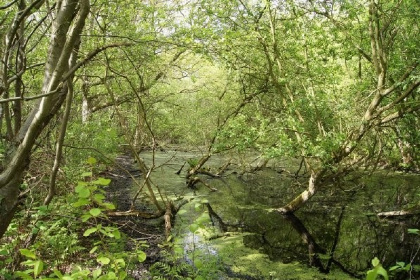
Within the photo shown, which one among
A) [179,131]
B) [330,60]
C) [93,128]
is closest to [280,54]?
[330,60]

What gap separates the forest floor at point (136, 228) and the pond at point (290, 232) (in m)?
0.57

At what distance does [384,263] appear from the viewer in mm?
7203

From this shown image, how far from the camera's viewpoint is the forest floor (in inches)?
232

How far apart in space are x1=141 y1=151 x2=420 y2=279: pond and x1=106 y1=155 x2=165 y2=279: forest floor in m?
0.57

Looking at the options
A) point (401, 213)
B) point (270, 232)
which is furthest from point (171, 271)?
point (401, 213)

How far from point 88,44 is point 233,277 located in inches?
292

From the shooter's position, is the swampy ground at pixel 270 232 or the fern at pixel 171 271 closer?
the fern at pixel 171 271

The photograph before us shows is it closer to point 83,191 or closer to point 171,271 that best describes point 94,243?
point 83,191

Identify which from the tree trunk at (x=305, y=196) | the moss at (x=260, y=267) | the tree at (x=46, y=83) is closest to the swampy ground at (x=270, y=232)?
the moss at (x=260, y=267)

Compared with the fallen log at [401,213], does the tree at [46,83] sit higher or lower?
higher

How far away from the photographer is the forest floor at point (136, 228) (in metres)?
5.88

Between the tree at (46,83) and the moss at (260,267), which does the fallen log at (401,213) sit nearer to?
the moss at (260,267)

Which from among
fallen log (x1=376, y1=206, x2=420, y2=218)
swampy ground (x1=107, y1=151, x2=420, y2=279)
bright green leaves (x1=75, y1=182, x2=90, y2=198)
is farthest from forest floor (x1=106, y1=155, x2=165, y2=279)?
fallen log (x1=376, y1=206, x2=420, y2=218)

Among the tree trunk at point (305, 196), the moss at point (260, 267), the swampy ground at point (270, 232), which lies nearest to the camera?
the moss at point (260, 267)
